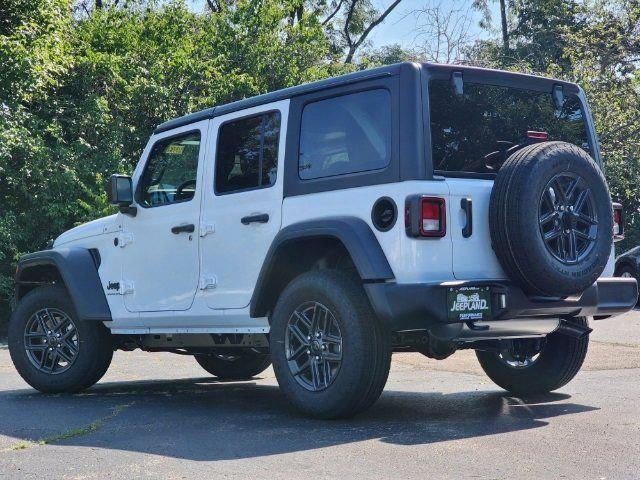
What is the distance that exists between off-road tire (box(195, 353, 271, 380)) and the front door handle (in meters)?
2.07

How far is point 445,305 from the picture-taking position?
5457mm

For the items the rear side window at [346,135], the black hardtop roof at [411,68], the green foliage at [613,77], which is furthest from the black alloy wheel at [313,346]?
the green foliage at [613,77]

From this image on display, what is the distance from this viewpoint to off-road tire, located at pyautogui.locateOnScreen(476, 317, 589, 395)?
7027 millimetres

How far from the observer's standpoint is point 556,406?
21.8 feet

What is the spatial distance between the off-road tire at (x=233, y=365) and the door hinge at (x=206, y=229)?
227 centimetres

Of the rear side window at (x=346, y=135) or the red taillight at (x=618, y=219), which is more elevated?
the rear side window at (x=346, y=135)

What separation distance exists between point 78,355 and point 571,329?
3910 millimetres

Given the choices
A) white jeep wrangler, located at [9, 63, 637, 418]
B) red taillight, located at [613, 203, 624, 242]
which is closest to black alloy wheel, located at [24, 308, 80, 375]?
white jeep wrangler, located at [9, 63, 637, 418]

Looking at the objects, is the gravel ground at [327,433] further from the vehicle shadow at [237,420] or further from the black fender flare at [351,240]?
the black fender flare at [351,240]

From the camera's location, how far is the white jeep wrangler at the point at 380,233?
5648 millimetres

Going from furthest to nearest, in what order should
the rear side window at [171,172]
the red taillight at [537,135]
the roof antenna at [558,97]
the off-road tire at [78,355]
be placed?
1. the off-road tire at [78,355]
2. the rear side window at [171,172]
3. the roof antenna at [558,97]
4. the red taillight at [537,135]

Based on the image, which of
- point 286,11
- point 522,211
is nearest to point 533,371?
point 522,211

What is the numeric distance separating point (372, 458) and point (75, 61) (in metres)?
14.0

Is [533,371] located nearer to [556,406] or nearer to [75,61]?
[556,406]
